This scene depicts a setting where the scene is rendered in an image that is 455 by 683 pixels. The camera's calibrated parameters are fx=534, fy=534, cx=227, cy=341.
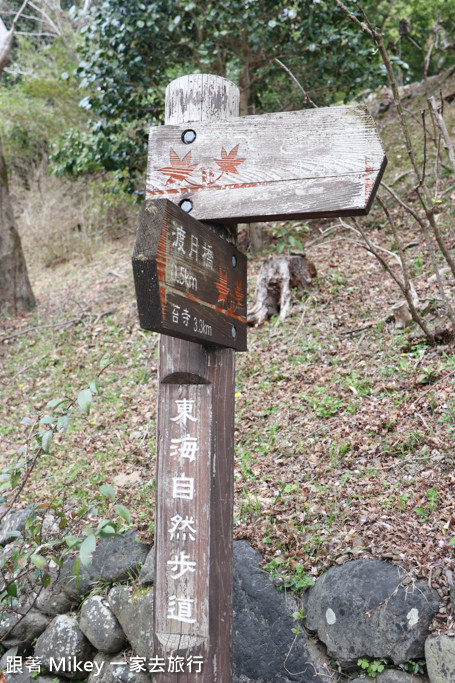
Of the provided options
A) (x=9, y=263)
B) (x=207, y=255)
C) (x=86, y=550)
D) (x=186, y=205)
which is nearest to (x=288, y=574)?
(x=86, y=550)

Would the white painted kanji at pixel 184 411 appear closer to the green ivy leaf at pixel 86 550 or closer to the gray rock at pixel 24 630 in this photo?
the green ivy leaf at pixel 86 550

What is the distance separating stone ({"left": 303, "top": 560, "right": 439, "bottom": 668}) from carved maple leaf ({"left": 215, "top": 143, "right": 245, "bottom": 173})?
2.29 m

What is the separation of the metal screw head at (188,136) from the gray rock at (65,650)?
3288 millimetres

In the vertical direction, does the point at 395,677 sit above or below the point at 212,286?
below

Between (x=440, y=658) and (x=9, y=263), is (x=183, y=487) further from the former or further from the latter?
(x=9, y=263)

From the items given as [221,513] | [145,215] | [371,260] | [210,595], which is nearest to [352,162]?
[145,215]

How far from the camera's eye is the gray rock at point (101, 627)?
3557 millimetres

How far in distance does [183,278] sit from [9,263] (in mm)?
7873

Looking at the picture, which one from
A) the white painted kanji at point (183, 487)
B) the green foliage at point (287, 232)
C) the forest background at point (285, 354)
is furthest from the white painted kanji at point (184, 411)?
the green foliage at point (287, 232)

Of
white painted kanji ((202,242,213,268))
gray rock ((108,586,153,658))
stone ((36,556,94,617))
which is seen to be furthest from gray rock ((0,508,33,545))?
white painted kanji ((202,242,213,268))

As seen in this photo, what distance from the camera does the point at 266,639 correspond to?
3182mm

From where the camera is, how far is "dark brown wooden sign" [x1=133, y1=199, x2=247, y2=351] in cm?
164

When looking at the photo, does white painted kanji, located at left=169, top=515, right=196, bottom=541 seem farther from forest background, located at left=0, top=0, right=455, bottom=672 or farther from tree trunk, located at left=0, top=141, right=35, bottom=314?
tree trunk, located at left=0, top=141, right=35, bottom=314

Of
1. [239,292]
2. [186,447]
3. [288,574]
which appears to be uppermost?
[239,292]
